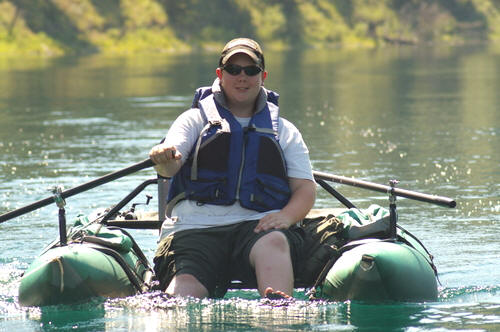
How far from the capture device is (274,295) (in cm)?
634

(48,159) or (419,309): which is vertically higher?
(48,159)

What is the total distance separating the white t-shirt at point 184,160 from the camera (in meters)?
6.71

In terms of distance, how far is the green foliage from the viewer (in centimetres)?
7381

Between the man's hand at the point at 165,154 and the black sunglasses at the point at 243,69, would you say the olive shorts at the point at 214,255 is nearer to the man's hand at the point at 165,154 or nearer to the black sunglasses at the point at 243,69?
the man's hand at the point at 165,154

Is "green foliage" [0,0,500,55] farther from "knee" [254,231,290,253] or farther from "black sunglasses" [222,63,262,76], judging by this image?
"knee" [254,231,290,253]

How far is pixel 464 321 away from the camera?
655cm

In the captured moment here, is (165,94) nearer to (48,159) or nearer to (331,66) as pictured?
(48,159)

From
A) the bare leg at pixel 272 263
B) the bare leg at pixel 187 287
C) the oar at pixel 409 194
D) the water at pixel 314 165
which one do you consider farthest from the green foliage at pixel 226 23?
the bare leg at pixel 272 263

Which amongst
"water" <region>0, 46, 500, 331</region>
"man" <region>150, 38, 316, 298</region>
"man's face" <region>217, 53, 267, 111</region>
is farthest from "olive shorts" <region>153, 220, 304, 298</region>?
"man's face" <region>217, 53, 267, 111</region>

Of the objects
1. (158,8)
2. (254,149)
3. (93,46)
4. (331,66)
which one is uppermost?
(158,8)

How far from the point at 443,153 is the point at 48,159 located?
608cm

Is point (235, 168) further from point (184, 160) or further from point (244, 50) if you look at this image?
point (244, 50)

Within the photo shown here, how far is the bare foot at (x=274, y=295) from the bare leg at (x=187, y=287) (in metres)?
0.41

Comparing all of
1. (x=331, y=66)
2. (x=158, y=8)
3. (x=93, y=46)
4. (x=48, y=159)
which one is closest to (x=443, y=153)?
(x=48, y=159)
